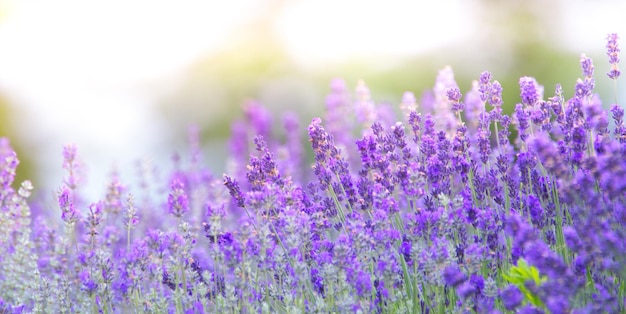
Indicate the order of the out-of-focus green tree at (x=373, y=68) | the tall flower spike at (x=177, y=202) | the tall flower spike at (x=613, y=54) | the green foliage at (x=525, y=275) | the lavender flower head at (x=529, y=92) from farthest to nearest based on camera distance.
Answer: the out-of-focus green tree at (x=373, y=68) → the tall flower spike at (x=613, y=54) → the lavender flower head at (x=529, y=92) → the tall flower spike at (x=177, y=202) → the green foliage at (x=525, y=275)

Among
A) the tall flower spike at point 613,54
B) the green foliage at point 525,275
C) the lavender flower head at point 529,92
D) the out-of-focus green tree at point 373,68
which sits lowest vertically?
the green foliage at point 525,275

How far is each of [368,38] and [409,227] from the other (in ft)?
29.8

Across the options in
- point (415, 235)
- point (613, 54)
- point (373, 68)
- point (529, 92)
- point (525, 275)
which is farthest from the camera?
point (373, 68)

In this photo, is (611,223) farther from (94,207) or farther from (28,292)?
(28,292)

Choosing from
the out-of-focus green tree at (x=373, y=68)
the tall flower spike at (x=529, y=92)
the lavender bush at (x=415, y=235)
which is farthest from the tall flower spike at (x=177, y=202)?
the out-of-focus green tree at (x=373, y=68)

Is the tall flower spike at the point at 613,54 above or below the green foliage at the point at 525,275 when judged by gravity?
above

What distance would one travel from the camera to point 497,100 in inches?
114

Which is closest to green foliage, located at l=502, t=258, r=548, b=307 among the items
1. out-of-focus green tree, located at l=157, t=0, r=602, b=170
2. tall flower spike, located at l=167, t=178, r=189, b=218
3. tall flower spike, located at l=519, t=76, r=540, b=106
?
tall flower spike, located at l=519, t=76, r=540, b=106

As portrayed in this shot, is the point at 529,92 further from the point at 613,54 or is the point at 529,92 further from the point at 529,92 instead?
the point at 613,54

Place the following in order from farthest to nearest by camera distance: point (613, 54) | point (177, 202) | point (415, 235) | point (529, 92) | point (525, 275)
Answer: point (613, 54)
point (529, 92)
point (177, 202)
point (415, 235)
point (525, 275)

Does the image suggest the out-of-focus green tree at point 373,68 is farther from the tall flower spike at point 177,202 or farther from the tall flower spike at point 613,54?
the tall flower spike at point 177,202

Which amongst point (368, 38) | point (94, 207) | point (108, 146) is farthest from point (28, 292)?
point (368, 38)

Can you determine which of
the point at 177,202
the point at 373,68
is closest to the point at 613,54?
the point at 177,202

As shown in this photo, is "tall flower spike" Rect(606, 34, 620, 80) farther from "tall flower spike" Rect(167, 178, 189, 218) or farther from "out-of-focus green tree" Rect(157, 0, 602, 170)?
"out-of-focus green tree" Rect(157, 0, 602, 170)
